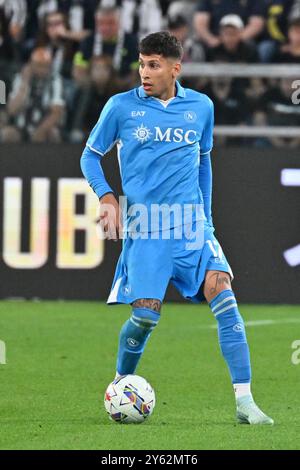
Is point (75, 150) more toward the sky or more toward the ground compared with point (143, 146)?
more toward the ground

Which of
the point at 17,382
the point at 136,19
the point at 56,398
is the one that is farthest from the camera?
the point at 136,19

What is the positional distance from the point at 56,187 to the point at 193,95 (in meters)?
7.19

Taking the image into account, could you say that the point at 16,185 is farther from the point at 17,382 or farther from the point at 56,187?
the point at 17,382

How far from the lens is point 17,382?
371 inches

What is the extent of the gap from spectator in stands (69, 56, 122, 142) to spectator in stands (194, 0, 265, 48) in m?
1.51

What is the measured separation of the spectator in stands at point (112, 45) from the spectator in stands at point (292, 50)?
1719mm

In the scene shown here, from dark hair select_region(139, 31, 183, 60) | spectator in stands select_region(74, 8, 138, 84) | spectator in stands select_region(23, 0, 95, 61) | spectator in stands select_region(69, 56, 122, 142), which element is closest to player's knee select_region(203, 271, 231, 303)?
dark hair select_region(139, 31, 183, 60)

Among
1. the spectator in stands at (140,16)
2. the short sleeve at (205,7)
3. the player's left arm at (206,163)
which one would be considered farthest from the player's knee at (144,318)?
the short sleeve at (205,7)

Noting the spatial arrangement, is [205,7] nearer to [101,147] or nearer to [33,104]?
[33,104]

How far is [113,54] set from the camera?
16109 mm

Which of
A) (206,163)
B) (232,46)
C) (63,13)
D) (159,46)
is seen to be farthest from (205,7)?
(159,46)

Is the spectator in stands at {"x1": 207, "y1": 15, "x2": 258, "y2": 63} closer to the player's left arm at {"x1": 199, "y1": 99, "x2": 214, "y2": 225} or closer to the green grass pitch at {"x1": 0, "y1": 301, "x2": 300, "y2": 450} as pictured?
the green grass pitch at {"x1": 0, "y1": 301, "x2": 300, "y2": 450}

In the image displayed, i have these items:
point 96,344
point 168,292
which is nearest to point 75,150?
point 168,292

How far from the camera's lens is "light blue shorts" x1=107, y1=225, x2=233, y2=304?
7.68 m
